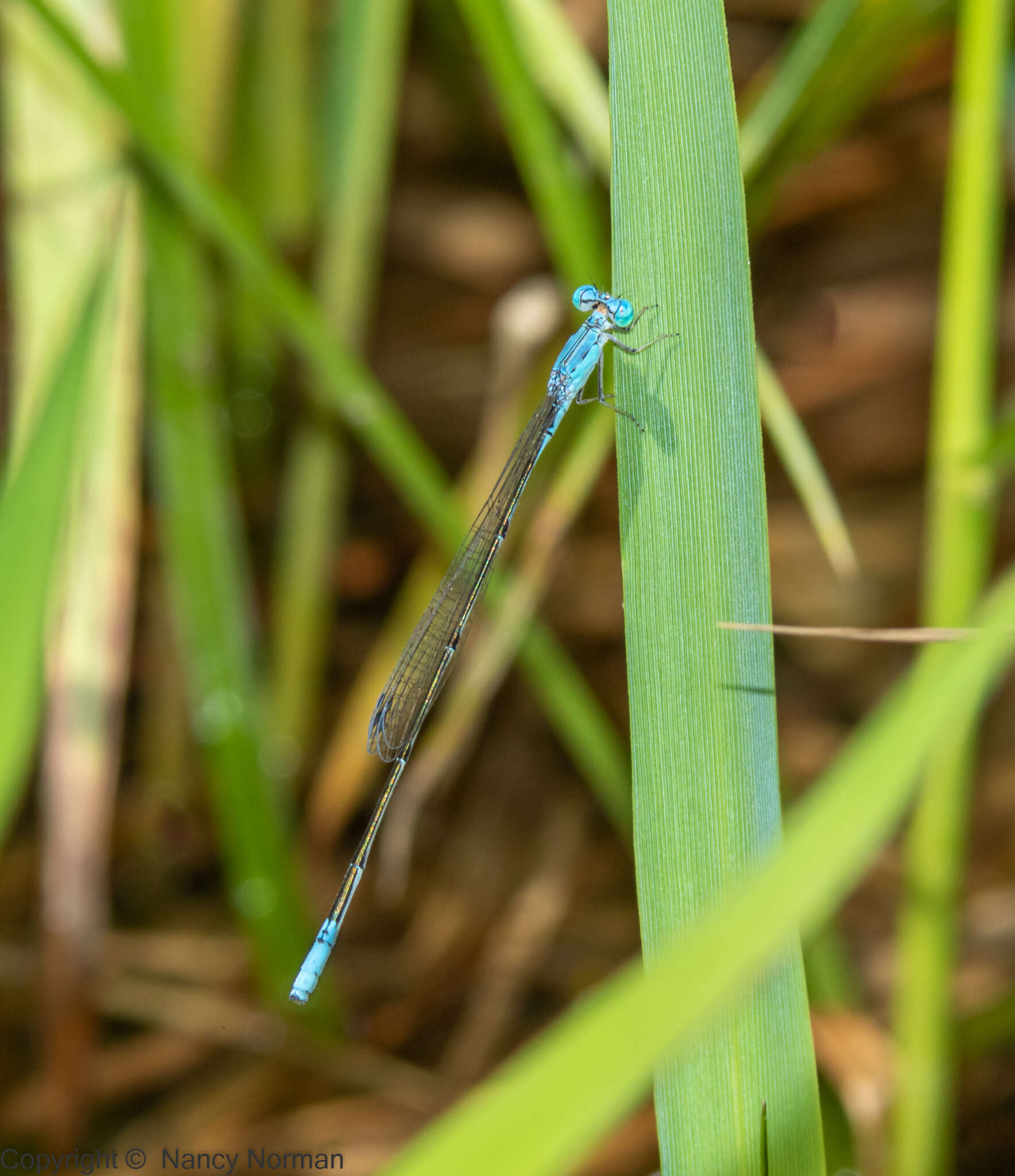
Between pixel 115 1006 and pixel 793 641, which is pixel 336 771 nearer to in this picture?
pixel 115 1006

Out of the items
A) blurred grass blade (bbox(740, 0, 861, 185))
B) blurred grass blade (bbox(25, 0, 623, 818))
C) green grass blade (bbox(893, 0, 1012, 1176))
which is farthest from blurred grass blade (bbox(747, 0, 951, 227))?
blurred grass blade (bbox(25, 0, 623, 818))

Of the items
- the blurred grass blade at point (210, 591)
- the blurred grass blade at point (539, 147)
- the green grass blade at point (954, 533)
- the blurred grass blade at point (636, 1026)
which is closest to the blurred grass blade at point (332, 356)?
the blurred grass blade at point (539, 147)

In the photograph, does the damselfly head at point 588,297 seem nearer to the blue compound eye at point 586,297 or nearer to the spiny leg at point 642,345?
the blue compound eye at point 586,297

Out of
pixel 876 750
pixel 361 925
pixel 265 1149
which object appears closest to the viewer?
pixel 876 750

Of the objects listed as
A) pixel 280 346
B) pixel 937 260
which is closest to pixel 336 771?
pixel 280 346

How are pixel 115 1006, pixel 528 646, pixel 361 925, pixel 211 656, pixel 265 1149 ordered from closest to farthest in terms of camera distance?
1. pixel 528 646
2. pixel 211 656
3. pixel 265 1149
4. pixel 115 1006
5. pixel 361 925

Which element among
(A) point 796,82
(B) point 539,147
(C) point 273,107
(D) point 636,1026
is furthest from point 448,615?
(C) point 273,107

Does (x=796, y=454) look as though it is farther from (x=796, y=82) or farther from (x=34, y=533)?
(x=34, y=533)

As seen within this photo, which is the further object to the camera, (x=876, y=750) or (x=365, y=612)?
(x=365, y=612)
